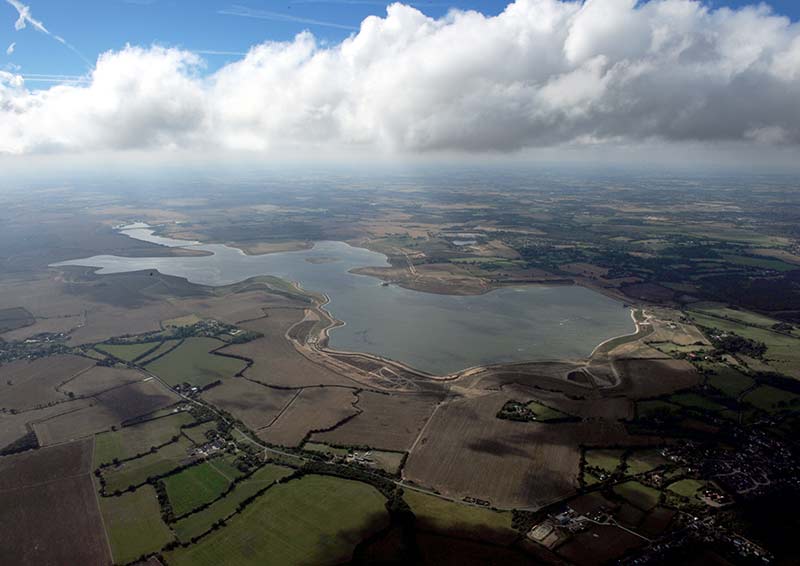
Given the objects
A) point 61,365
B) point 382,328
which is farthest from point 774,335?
point 61,365

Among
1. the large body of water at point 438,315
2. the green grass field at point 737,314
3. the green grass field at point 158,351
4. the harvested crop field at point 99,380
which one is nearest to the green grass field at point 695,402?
the large body of water at point 438,315

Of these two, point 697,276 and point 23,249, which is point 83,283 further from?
point 697,276

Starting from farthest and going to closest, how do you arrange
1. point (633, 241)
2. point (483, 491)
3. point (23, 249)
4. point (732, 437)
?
point (633, 241) < point (23, 249) < point (732, 437) < point (483, 491)

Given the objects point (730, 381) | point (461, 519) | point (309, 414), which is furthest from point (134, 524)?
point (730, 381)

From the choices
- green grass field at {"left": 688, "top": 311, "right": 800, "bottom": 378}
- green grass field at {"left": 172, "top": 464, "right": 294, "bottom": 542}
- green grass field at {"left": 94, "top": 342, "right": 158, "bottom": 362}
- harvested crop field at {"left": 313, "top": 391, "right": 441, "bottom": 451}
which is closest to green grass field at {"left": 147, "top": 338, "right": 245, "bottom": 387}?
green grass field at {"left": 94, "top": 342, "right": 158, "bottom": 362}

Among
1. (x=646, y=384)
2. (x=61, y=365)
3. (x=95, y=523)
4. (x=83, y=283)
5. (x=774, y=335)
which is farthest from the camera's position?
(x=83, y=283)

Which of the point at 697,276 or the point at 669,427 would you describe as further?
the point at 697,276

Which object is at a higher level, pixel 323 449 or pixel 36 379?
pixel 36 379

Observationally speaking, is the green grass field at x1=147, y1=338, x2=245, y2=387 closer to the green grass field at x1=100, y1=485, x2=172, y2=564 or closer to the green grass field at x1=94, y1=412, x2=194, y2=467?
the green grass field at x1=94, y1=412, x2=194, y2=467

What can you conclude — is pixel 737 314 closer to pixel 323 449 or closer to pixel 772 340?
pixel 772 340
